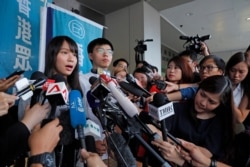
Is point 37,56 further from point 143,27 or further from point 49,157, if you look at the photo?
point 143,27

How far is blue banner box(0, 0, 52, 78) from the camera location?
6.66 feet

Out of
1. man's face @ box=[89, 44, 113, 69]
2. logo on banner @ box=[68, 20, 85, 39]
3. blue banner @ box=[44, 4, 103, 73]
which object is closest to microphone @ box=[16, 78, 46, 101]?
man's face @ box=[89, 44, 113, 69]

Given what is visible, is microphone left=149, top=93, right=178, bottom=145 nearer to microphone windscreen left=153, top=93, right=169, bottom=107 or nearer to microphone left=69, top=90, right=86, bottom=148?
microphone windscreen left=153, top=93, right=169, bottom=107

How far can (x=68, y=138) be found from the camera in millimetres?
687

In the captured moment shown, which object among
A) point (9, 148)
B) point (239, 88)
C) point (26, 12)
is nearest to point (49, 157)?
point (9, 148)

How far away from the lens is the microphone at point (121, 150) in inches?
23.9

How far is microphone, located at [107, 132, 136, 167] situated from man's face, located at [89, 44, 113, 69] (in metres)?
1.10

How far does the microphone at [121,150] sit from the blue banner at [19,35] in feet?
5.57

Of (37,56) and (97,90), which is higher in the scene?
(37,56)

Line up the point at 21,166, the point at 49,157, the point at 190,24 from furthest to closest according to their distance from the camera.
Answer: the point at 190,24 < the point at 21,166 < the point at 49,157

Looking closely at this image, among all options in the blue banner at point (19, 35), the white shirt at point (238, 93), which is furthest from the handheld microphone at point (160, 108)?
the blue banner at point (19, 35)

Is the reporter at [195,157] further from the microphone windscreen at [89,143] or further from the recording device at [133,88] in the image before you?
the microphone windscreen at [89,143]

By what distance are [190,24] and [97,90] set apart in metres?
5.60

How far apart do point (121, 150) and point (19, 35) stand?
1954mm
